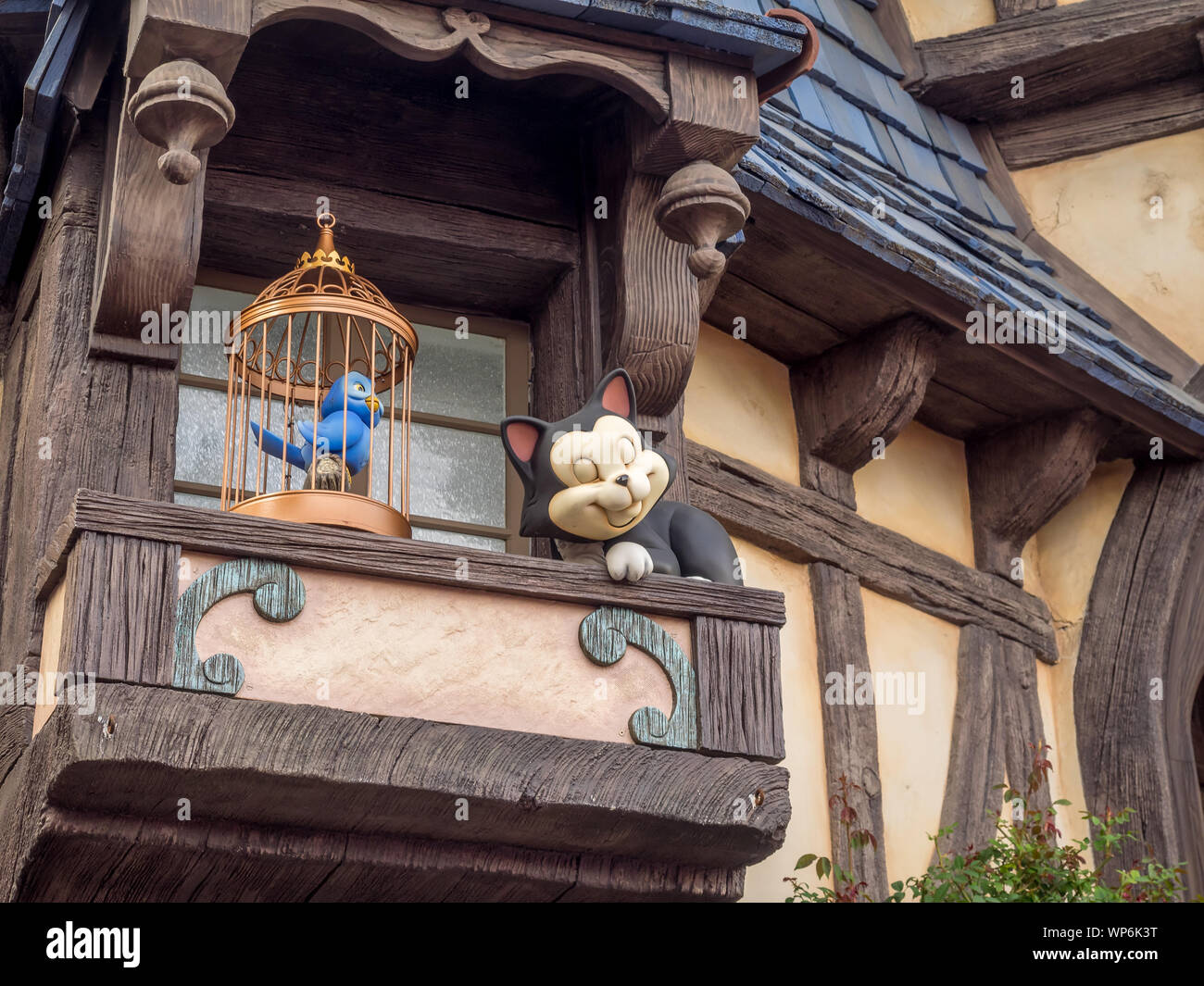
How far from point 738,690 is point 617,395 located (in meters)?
0.68

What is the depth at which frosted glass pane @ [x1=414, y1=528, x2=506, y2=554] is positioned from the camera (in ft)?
15.1

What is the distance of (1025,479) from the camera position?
20.0 ft

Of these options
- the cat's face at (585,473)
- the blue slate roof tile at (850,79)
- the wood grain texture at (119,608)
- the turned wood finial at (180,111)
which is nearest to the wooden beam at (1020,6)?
the blue slate roof tile at (850,79)

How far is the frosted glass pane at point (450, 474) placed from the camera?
4641 millimetres

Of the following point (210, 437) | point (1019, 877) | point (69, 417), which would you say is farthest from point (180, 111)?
point (1019, 877)

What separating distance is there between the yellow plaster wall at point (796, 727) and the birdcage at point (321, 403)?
124 cm

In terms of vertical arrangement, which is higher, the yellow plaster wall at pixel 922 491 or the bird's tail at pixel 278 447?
the yellow plaster wall at pixel 922 491

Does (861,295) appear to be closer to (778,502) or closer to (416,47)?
(778,502)

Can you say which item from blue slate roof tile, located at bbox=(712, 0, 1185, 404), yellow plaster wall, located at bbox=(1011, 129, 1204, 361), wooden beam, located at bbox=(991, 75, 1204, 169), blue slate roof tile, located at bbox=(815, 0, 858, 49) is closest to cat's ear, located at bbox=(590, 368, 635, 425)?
blue slate roof tile, located at bbox=(712, 0, 1185, 404)

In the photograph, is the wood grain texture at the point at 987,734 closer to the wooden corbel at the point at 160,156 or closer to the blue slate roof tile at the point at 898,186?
the blue slate roof tile at the point at 898,186

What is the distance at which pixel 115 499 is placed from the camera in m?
3.59

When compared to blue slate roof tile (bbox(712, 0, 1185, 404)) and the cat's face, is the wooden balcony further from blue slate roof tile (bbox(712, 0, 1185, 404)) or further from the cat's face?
blue slate roof tile (bbox(712, 0, 1185, 404))

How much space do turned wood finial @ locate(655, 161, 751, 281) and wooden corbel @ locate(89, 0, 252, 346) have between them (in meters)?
0.97

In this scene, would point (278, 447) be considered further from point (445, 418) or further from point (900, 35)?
point (900, 35)
